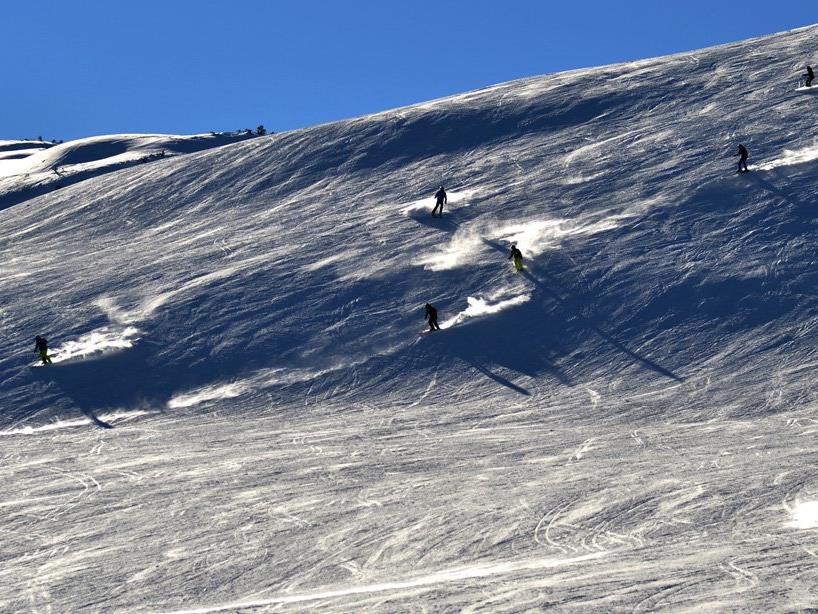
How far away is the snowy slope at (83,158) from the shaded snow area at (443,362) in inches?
316

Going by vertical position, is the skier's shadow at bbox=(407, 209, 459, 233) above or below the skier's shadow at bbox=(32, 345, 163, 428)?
above

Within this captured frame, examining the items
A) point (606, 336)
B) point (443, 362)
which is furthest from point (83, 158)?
point (606, 336)

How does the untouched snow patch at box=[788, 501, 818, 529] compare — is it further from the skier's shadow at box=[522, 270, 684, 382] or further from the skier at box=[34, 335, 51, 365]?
the skier at box=[34, 335, 51, 365]

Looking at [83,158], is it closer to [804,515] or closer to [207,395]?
[207,395]

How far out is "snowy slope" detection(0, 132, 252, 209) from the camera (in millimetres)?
55009

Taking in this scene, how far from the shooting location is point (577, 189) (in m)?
34.6

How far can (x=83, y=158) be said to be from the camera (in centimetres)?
6606

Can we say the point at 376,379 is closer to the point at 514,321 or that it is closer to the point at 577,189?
the point at 514,321

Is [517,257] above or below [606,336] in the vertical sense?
above

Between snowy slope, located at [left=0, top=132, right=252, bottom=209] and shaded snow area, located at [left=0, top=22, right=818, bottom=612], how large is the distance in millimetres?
8028

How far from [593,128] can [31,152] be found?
60.7 m

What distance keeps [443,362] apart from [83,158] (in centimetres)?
4830

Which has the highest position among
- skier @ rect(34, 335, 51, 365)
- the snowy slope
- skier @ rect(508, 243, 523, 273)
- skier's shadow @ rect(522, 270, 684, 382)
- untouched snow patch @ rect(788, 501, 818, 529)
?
the snowy slope

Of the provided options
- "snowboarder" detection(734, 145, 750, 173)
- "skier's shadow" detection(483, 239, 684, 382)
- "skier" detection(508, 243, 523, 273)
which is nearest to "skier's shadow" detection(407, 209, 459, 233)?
"skier's shadow" detection(483, 239, 684, 382)
